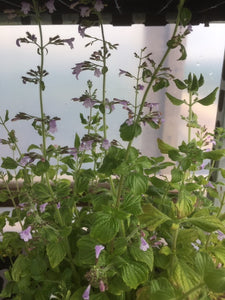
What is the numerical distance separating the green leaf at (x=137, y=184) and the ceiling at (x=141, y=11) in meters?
0.38

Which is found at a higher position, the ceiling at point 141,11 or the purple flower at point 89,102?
the ceiling at point 141,11

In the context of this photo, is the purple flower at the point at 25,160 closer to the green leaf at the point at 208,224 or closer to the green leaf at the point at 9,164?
the green leaf at the point at 9,164

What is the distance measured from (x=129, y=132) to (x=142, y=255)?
230 millimetres

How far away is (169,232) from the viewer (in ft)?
2.29

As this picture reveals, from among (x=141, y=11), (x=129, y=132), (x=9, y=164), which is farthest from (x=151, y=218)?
(x=141, y=11)

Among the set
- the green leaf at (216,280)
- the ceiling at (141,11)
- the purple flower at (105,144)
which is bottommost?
the green leaf at (216,280)

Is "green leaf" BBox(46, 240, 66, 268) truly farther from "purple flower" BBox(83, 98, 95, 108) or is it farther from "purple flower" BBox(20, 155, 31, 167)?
"purple flower" BBox(83, 98, 95, 108)

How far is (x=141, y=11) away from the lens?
72 centimetres

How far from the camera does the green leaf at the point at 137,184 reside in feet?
1.70

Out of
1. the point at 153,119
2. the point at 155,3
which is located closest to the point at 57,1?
the point at 155,3

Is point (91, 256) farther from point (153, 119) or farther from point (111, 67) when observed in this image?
point (111, 67)

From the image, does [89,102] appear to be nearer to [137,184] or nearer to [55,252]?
[137,184]

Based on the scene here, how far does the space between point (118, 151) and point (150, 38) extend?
27.6 inches

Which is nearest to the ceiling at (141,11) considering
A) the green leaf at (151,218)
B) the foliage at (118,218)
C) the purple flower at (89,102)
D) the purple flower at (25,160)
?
the foliage at (118,218)
